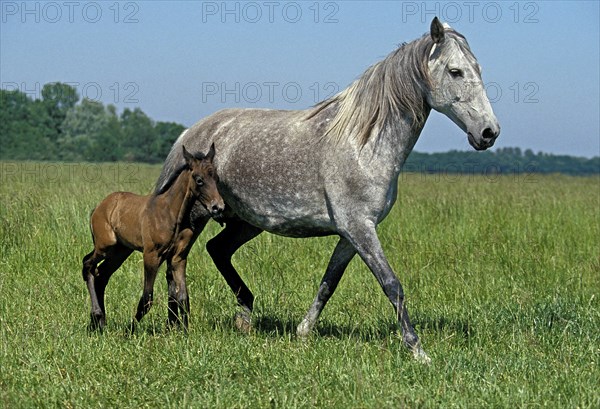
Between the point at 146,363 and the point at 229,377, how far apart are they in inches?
22.5

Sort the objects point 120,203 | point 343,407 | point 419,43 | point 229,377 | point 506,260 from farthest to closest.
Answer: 1. point 506,260
2. point 120,203
3. point 419,43
4. point 229,377
5. point 343,407

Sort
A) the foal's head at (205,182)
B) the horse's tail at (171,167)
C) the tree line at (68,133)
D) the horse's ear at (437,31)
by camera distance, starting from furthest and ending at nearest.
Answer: the tree line at (68,133)
the horse's tail at (171,167)
the foal's head at (205,182)
the horse's ear at (437,31)

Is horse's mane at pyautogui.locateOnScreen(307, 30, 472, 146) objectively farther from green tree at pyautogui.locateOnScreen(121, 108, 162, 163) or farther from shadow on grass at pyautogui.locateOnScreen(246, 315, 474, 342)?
green tree at pyautogui.locateOnScreen(121, 108, 162, 163)

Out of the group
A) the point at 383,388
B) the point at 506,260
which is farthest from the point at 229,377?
the point at 506,260

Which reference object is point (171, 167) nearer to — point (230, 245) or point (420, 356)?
point (230, 245)

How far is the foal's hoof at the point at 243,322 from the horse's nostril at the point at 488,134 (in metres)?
2.30

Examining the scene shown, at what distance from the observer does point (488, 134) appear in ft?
17.2

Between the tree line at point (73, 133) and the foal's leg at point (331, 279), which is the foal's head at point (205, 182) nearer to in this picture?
the foal's leg at point (331, 279)

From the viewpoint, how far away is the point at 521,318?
6531 millimetres

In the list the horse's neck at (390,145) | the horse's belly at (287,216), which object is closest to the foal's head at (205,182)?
the horse's belly at (287,216)

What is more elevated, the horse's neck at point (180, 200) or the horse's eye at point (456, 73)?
the horse's eye at point (456, 73)

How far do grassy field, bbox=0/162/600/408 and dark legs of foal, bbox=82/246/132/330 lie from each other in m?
0.14

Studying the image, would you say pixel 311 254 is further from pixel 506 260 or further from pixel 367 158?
pixel 367 158

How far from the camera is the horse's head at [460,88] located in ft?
17.2
